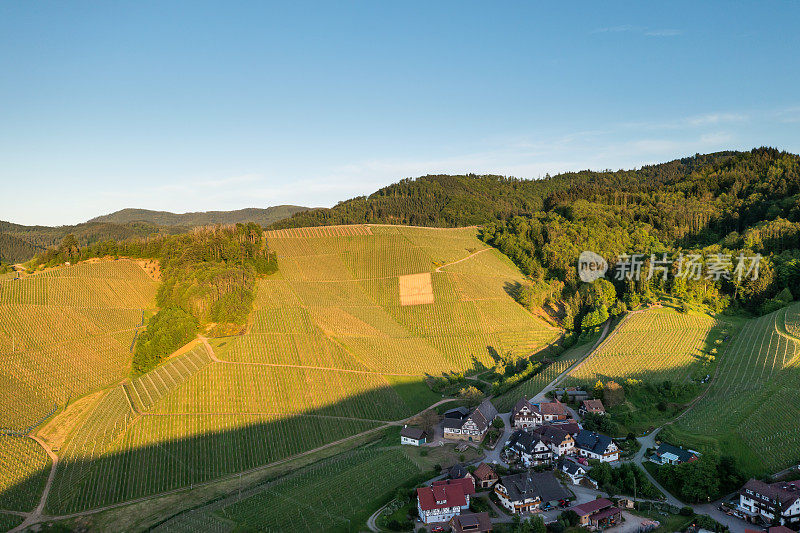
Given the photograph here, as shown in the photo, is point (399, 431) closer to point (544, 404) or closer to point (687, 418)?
point (544, 404)

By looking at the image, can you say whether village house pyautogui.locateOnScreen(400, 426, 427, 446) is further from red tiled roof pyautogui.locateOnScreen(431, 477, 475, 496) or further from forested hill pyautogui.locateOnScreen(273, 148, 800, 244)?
forested hill pyautogui.locateOnScreen(273, 148, 800, 244)

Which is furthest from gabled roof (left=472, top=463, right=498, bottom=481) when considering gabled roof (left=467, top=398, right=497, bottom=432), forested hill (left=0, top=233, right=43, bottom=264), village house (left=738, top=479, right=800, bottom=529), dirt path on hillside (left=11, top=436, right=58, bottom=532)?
forested hill (left=0, top=233, right=43, bottom=264)

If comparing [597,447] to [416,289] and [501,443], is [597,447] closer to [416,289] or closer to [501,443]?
[501,443]

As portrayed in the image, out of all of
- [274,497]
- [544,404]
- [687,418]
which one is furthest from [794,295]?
[274,497]

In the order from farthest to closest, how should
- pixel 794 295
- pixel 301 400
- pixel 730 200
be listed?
pixel 730 200
pixel 794 295
pixel 301 400

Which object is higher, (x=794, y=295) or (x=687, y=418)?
(x=794, y=295)

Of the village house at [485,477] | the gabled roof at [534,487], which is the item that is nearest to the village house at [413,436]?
the village house at [485,477]
